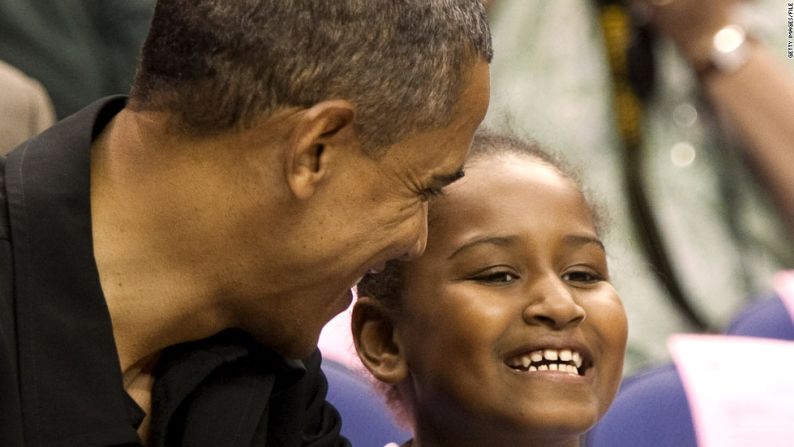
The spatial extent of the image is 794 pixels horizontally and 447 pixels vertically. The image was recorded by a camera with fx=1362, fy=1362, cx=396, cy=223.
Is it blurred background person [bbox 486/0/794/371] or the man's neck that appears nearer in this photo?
the man's neck

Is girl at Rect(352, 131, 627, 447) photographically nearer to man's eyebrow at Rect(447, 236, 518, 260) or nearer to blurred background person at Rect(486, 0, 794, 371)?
man's eyebrow at Rect(447, 236, 518, 260)

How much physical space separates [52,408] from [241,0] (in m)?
0.40

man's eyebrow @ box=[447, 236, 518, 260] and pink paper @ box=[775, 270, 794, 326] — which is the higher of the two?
pink paper @ box=[775, 270, 794, 326]

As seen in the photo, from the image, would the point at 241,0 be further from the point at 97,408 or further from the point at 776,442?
the point at 776,442

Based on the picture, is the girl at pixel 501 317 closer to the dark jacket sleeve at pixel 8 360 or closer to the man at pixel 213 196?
the man at pixel 213 196

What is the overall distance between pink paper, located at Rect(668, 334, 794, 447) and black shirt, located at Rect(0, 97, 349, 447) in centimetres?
73

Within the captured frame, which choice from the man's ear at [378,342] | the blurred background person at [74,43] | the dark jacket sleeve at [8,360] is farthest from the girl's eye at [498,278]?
the blurred background person at [74,43]

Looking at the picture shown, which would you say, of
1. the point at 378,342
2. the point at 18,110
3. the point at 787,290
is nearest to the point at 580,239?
the point at 378,342

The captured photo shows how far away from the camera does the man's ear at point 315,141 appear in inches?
48.8

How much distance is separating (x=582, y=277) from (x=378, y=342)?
0.86 feet

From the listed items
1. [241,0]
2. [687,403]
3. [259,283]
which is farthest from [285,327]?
[687,403]

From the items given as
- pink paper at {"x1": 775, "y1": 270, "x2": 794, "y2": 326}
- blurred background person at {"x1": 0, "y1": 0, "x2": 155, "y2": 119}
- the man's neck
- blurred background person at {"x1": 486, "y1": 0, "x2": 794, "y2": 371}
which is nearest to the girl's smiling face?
the man's neck

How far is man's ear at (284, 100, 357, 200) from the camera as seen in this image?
1.24m

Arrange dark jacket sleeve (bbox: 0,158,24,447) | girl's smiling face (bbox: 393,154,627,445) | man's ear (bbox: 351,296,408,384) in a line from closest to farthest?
dark jacket sleeve (bbox: 0,158,24,447), girl's smiling face (bbox: 393,154,627,445), man's ear (bbox: 351,296,408,384)
